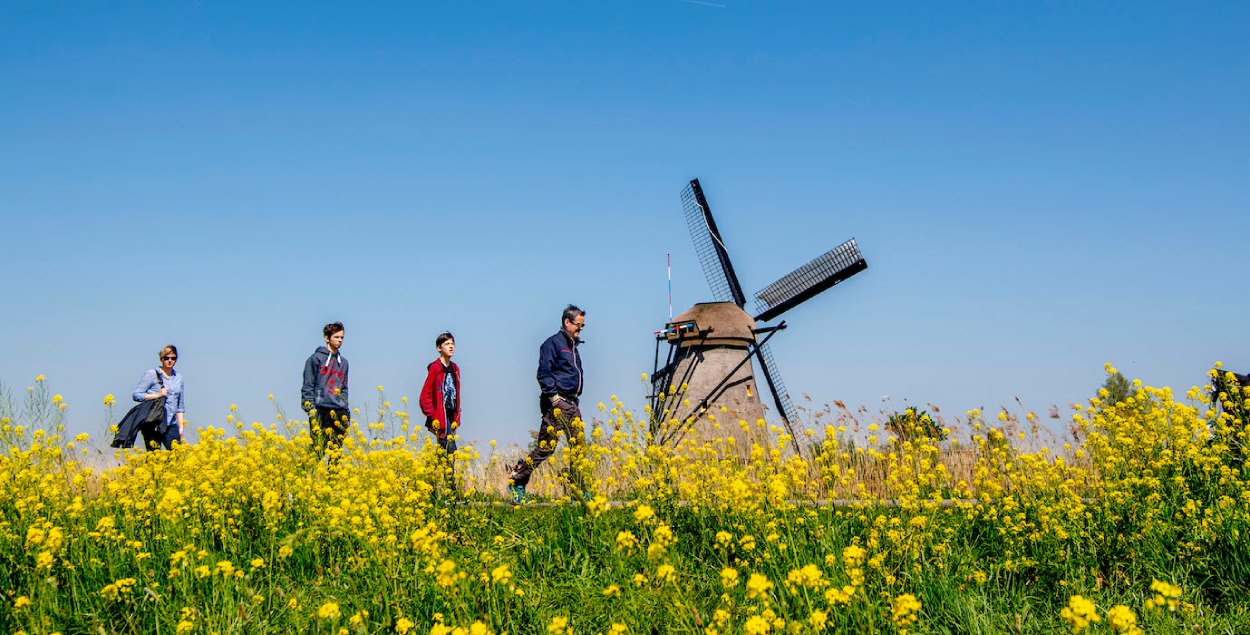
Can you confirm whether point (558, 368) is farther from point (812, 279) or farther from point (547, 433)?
point (812, 279)

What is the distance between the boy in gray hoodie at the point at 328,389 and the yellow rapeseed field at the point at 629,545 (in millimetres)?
1410

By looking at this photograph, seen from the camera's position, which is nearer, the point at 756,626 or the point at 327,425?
the point at 756,626

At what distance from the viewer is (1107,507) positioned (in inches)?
218

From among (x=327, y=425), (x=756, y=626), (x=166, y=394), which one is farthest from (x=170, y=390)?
(x=756, y=626)

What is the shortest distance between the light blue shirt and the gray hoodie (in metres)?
1.79

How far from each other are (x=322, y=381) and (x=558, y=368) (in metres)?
2.35

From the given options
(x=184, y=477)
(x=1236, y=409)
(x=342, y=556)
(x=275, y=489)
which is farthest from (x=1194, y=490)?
(x=184, y=477)

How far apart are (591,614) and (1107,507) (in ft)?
10.9

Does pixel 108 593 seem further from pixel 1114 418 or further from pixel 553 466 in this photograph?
pixel 1114 418

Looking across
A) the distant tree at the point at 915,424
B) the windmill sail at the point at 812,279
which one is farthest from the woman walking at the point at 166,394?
the windmill sail at the point at 812,279

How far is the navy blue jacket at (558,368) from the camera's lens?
898 cm

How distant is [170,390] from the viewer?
31.7 feet

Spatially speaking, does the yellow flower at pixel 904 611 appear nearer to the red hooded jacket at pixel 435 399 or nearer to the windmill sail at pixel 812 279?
the red hooded jacket at pixel 435 399

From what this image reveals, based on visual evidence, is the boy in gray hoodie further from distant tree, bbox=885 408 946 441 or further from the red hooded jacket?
distant tree, bbox=885 408 946 441
